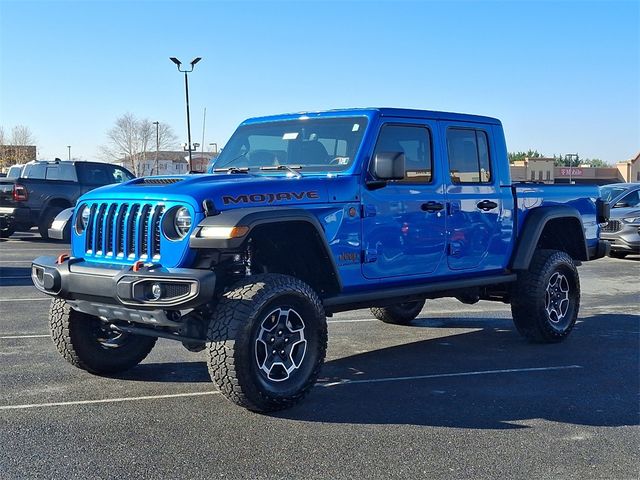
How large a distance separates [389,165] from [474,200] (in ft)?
4.88

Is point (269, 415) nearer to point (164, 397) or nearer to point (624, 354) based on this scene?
point (164, 397)

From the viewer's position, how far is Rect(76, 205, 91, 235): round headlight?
5.49m

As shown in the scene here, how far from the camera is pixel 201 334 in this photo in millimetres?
4859

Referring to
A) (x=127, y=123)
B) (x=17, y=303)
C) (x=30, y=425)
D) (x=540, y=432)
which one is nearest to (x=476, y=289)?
(x=540, y=432)

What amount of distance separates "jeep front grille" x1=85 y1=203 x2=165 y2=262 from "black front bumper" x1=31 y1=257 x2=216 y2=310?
0.53 feet

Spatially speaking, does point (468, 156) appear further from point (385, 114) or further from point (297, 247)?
point (297, 247)

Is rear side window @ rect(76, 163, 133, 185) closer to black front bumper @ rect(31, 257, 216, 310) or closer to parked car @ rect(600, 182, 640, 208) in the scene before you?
parked car @ rect(600, 182, 640, 208)

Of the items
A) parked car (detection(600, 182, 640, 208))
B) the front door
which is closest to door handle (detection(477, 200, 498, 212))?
the front door

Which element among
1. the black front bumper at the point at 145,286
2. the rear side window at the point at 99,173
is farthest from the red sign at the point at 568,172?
the black front bumper at the point at 145,286

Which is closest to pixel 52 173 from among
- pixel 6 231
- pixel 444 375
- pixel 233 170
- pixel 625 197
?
pixel 6 231

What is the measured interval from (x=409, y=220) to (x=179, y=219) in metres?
1.99

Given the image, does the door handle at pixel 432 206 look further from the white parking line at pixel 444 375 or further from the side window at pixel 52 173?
the side window at pixel 52 173

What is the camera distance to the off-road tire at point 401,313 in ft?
26.7

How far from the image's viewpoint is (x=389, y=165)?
5395 millimetres
